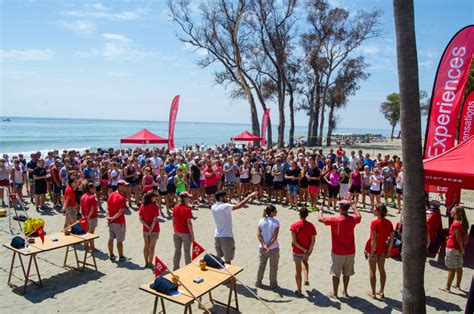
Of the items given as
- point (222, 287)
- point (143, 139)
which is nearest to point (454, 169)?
point (222, 287)

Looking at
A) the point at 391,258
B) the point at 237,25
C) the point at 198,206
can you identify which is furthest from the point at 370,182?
the point at 237,25

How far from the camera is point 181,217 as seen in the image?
6367mm

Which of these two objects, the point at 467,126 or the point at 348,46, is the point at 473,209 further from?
the point at 348,46

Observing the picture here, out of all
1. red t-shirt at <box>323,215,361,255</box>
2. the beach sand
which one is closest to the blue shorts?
the beach sand

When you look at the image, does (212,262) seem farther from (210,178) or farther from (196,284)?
(210,178)

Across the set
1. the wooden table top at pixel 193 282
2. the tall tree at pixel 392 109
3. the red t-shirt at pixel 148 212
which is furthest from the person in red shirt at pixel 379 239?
the tall tree at pixel 392 109

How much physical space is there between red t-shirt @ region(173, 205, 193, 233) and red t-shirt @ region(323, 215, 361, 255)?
2.42 metres

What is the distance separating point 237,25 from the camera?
29734mm

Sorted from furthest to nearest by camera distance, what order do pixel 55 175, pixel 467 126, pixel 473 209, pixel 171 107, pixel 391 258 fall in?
pixel 171 107 → pixel 473 209 → pixel 55 175 → pixel 467 126 → pixel 391 258

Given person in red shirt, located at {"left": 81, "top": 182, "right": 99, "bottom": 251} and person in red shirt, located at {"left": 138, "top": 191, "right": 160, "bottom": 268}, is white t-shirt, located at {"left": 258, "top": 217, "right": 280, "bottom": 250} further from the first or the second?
person in red shirt, located at {"left": 81, "top": 182, "right": 99, "bottom": 251}

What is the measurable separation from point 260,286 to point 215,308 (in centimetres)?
104

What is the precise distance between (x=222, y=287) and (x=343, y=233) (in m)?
2.38

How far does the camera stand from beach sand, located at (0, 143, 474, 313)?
5.57 metres

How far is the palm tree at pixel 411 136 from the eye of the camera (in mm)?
3896
